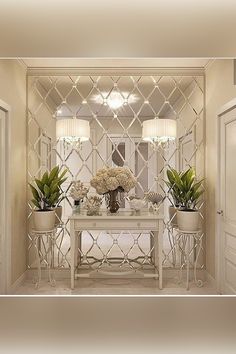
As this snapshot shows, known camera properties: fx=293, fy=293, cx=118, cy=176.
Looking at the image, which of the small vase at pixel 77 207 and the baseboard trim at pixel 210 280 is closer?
the baseboard trim at pixel 210 280

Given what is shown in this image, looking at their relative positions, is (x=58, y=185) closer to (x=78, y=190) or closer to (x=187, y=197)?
(x=78, y=190)

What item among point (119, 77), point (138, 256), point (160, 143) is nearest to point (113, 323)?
point (138, 256)

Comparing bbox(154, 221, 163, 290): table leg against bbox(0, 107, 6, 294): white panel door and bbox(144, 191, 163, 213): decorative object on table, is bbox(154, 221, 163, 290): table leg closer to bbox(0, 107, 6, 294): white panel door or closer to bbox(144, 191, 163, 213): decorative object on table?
bbox(144, 191, 163, 213): decorative object on table

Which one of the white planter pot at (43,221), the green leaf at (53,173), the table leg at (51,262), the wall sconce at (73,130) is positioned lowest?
the table leg at (51,262)

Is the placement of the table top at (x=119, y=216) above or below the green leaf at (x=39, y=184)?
below

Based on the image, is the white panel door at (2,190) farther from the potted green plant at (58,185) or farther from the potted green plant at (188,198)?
the potted green plant at (188,198)

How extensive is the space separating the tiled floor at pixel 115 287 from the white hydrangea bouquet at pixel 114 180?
1.26ft

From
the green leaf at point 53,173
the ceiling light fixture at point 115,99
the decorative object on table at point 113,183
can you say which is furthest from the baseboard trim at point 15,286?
the ceiling light fixture at point 115,99

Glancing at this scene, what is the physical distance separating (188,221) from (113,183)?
13.6 inches

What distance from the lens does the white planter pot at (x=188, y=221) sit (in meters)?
1.07

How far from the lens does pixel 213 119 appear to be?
Answer: 1.01 m

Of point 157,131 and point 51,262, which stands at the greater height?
point 157,131

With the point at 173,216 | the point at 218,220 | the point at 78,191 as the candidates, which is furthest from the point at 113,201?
the point at 218,220
